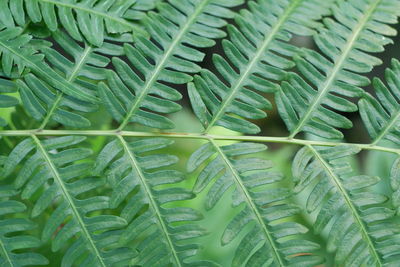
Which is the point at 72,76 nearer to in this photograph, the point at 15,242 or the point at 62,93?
the point at 62,93

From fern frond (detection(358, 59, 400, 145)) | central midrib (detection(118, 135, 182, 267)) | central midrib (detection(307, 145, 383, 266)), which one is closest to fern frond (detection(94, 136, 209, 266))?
central midrib (detection(118, 135, 182, 267))

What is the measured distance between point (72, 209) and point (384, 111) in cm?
55

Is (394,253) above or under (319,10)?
under

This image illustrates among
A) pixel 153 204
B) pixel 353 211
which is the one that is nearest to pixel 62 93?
pixel 153 204

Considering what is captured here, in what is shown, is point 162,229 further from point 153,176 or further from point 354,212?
point 354,212

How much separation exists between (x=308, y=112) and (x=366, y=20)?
0.19 metres

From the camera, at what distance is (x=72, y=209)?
2.63 feet

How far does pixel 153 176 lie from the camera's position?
815 mm

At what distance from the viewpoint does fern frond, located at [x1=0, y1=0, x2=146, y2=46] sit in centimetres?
86

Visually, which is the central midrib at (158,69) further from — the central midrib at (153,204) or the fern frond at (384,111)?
the fern frond at (384,111)

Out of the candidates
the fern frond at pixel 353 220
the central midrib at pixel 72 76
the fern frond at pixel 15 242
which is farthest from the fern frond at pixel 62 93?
the fern frond at pixel 353 220

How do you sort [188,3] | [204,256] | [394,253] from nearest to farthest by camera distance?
[394,253] → [188,3] → [204,256]

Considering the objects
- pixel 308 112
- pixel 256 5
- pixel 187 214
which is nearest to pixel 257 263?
pixel 187 214

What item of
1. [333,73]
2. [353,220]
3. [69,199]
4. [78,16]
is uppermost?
[78,16]
